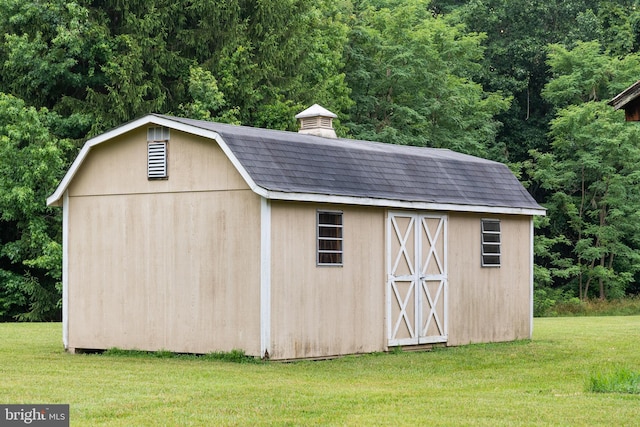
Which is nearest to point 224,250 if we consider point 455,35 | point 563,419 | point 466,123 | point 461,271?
point 461,271

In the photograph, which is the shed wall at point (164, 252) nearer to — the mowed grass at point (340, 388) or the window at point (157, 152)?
the window at point (157, 152)

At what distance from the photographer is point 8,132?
105 feet

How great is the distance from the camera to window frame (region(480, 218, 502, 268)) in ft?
70.3

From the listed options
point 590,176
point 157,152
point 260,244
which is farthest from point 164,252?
point 590,176

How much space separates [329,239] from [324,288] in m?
0.77

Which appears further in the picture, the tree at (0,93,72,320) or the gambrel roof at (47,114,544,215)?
the tree at (0,93,72,320)

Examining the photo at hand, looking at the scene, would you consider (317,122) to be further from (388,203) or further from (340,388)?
(340,388)

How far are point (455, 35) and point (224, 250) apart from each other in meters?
32.9

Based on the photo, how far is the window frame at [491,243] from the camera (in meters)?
21.4

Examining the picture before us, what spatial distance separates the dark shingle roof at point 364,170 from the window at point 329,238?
0.44 meters

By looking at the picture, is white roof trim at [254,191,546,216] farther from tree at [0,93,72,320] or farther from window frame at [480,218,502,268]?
tree at [0,93,72,320]

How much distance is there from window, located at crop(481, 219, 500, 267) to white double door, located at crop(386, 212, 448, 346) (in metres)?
1.23

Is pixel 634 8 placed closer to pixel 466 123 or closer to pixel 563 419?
pixel 466 123

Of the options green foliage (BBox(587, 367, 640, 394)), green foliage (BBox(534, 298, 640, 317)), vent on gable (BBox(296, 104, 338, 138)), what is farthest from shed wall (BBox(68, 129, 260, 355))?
green foliage (BBox(534, 298, 640, 317))
